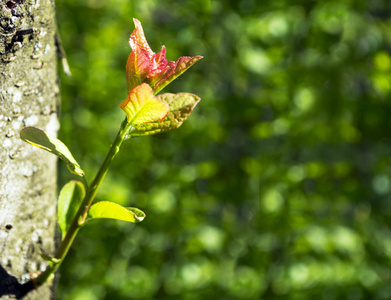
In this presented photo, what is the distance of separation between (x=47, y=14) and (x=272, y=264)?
1421 mm

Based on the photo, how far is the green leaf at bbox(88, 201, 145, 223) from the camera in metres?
0.42

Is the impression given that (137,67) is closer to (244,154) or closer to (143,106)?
(143,106)

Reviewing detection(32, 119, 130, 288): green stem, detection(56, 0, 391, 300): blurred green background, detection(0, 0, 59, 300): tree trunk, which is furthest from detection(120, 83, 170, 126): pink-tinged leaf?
detection(56, 0, 391, 300): blurred green background

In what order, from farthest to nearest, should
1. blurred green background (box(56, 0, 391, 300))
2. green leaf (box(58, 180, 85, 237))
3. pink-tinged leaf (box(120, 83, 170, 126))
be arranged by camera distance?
blurred green background (box(56, 0, 391, 300)) → green leaf (box(58, 180, 85, 237)) → pink-tinged leaf (box(120, 83, 170, 126))

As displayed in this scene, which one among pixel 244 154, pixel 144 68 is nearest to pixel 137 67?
pixel 144 68

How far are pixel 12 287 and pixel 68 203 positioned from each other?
0.37 ft

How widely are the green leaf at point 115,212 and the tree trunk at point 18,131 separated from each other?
0.11 metres

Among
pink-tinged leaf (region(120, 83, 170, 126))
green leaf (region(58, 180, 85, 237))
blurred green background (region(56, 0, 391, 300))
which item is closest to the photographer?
pink-tinged leaf (region(120, 83, 170, 126))

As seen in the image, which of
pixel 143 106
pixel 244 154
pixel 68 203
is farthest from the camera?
pixel 244 154

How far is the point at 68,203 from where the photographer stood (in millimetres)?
514

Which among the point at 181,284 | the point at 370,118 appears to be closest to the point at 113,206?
the point at 181,284

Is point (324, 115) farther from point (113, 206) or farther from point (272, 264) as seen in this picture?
point (113, 206)

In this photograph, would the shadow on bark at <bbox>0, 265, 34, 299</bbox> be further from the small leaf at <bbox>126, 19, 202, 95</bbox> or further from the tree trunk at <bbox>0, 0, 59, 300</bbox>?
the small leaf at <bbox>126, 19, 202, 95</bbox>

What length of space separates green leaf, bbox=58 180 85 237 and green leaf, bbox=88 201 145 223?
0.06m
